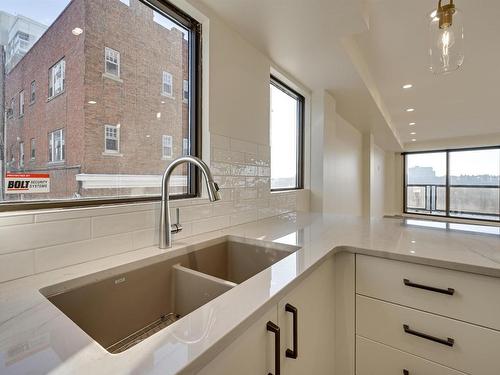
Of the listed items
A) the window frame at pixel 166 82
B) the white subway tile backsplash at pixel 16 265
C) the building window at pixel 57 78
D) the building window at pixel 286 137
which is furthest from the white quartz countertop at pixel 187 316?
the building window at pixel 286 137

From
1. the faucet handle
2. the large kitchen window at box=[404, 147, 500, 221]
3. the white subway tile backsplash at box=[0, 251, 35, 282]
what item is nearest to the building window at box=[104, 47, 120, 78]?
the faucet handle

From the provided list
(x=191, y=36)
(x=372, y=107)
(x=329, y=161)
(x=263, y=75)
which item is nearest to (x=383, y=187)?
(x=372, y=107)

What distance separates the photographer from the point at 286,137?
245cm

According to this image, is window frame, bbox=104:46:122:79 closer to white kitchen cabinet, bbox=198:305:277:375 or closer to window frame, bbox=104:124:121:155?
window frame, bbox=104:124:121:155

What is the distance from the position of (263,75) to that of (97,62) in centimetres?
113

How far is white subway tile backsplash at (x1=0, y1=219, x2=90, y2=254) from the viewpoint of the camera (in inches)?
27.5

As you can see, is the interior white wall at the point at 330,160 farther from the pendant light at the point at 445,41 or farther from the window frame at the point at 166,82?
the window frame at the point at 166,82

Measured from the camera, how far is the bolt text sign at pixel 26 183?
2.46 ft

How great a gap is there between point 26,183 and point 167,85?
2.46 ft

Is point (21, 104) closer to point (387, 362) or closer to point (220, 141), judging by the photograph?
point (220, 141)

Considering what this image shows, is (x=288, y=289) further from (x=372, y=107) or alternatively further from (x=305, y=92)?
(x=372, y=107)

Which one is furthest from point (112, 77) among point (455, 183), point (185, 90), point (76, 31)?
point (455, 183)

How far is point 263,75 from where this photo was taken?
181 centimetres

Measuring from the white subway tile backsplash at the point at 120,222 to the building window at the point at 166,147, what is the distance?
23 cm
